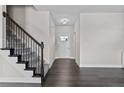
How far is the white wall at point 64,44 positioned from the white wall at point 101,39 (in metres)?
4.43

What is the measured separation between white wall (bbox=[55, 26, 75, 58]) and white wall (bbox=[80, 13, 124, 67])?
14.5 ft

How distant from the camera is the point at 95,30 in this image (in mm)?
6355

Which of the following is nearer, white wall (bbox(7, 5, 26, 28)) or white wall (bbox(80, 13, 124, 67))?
white wall (bbox(7, 5, 26, 28))

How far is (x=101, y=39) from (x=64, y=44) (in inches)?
195

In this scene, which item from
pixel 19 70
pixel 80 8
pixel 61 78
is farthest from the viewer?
pixel 80 8

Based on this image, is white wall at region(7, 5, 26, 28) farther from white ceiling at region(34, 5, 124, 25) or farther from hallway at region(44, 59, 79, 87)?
hallway at region(44, 59, 79, 87)

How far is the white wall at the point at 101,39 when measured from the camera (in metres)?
6.32

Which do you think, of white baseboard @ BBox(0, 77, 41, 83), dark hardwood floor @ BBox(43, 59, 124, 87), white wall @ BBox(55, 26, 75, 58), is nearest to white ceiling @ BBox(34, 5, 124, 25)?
dark hardwood floor @ BBox(43, 59, 124, 87)

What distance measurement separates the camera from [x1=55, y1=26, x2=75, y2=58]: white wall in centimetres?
1078

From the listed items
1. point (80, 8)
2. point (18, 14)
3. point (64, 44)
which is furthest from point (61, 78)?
point (64, 44)

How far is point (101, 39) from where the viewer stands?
636cm

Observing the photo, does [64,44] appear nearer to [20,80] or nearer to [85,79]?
[85,79]

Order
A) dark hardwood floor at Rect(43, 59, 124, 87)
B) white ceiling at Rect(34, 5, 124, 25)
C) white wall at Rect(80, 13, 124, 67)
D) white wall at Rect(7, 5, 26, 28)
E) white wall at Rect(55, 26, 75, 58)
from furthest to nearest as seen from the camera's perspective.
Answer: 1. white wall at Rect(55, 26, 75, 58)
2. white wall at Rect(80, 13, 124, 67)
3. white wall at Rect(7, 5, 26, 28)
4. white ceiling at Rect(34, 5, 124, 25)
5. dark hardwood floor at Rect(43, 59, 124, 87)
